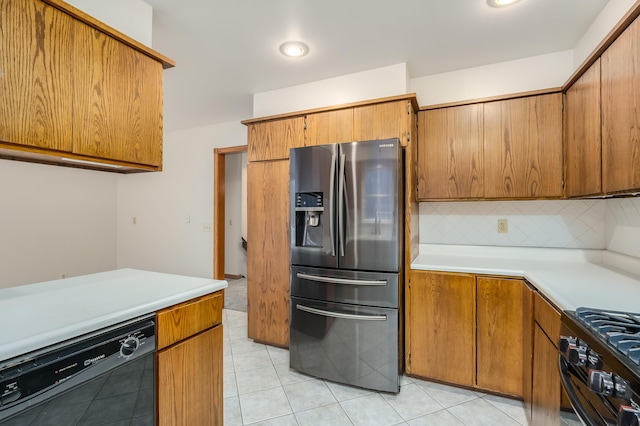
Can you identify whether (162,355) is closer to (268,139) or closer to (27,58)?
(27,58)

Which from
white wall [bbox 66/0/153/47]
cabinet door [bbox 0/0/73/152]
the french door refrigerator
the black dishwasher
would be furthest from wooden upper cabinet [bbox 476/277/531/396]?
white wall [bbox 66/0/153/47]

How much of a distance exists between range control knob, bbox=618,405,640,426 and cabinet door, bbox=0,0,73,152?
2027 mm

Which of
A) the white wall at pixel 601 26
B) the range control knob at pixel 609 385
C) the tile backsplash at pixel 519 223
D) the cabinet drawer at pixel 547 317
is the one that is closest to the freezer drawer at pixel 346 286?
the cabinet drawer at pixel 547 317

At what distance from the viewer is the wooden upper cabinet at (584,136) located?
1596 mm

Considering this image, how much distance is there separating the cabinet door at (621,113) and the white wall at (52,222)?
5243mm

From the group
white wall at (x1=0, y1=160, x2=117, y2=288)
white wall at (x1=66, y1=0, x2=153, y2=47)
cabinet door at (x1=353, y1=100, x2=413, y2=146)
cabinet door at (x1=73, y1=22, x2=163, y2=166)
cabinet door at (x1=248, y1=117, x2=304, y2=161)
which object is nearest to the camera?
cabinet door at (x1=73, y1=22, x2=163, y2=166)

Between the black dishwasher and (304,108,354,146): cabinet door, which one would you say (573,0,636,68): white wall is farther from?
the black dishwasher

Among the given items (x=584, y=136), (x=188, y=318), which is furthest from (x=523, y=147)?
(x=188, y=318)

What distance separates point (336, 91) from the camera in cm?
261

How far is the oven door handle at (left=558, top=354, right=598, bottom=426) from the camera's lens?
903mm

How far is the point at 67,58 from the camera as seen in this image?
1254mm

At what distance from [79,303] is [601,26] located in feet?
10.1

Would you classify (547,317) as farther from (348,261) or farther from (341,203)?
(341,203)

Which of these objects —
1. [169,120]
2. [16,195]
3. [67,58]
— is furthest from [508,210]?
[16,195]
